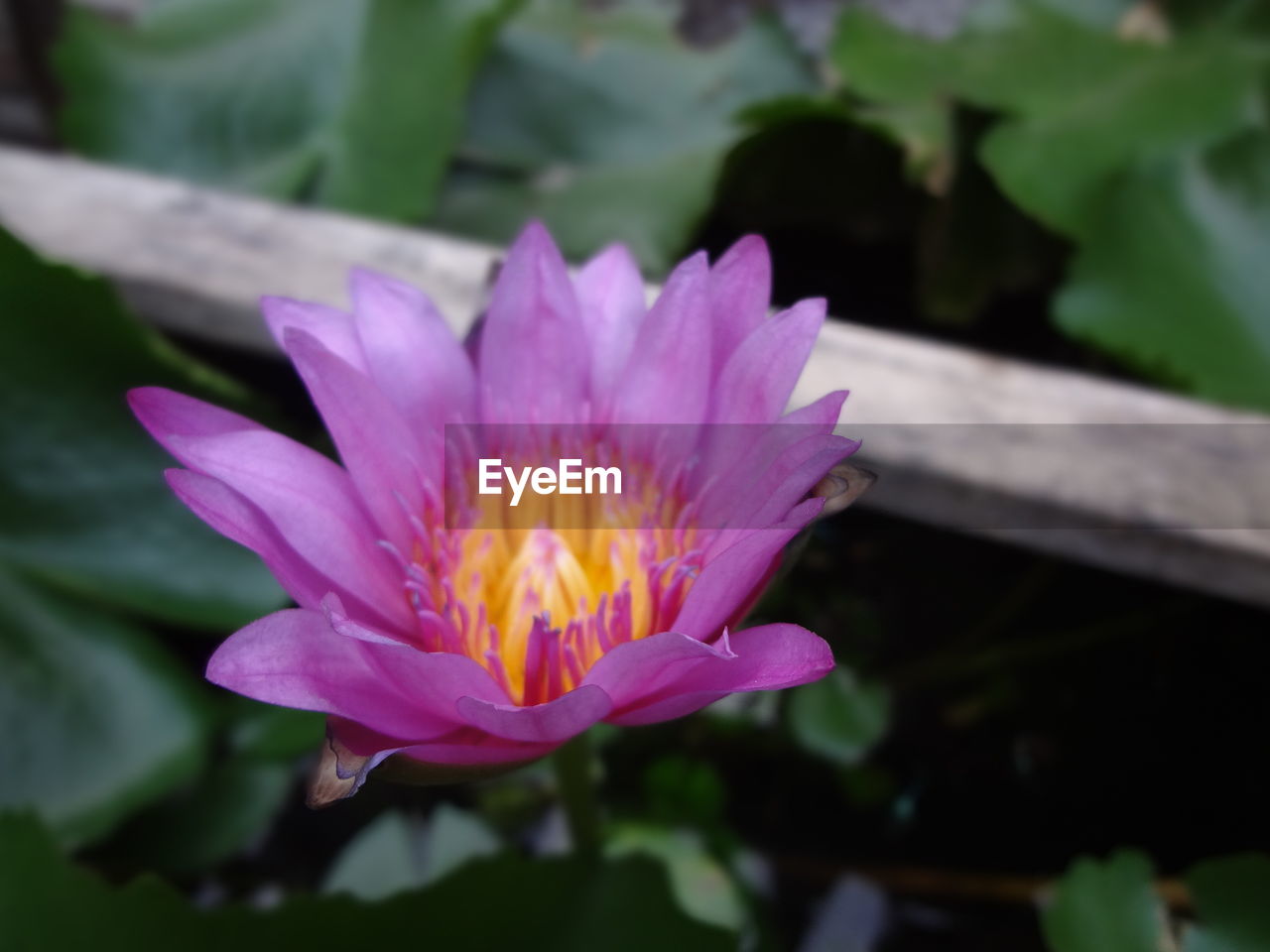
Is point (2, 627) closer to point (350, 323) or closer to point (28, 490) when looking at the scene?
point (28, 490)

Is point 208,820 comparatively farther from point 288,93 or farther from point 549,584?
point 288,93

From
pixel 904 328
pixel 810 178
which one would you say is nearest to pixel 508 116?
pixel 810 178

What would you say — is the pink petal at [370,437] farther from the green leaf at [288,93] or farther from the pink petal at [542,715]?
the green leaf at [288,93]

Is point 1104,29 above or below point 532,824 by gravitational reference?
above

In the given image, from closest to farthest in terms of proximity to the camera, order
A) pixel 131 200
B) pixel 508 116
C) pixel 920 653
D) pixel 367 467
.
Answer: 1. pixel 367 467
2. pixel 131 200
3. pixel 920 653
4. pixel 508 116

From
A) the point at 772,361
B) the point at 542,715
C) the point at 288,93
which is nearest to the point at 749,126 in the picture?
the point at 288,93

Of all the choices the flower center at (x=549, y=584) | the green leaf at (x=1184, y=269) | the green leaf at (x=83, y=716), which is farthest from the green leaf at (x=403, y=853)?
the green leaf at (x=1184, y=269)
